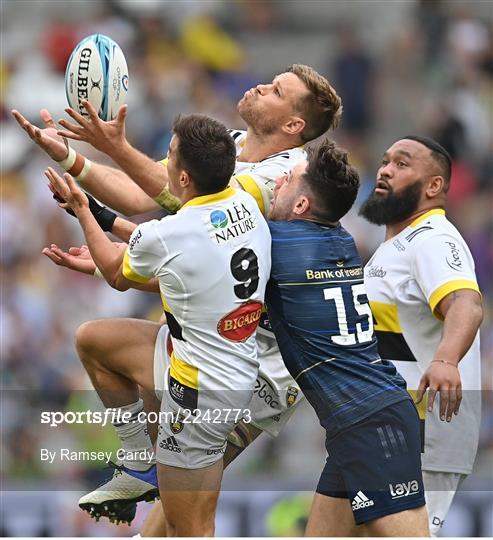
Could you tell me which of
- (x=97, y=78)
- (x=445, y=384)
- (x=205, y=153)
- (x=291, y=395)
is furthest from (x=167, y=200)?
(x=445, y=384)

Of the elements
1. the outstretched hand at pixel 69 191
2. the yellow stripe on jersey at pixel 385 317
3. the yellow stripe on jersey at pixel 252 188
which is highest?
the outstretched hand at pixel 69 191

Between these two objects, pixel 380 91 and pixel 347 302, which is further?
pixel 380 91

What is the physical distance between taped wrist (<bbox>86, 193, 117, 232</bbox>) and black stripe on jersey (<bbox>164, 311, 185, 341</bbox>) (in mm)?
672

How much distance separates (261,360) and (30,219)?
7120 mm

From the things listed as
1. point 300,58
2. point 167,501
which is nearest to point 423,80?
point 300,58

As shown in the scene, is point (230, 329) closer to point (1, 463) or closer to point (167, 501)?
point (167, 501)

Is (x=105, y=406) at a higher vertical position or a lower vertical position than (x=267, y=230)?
lower

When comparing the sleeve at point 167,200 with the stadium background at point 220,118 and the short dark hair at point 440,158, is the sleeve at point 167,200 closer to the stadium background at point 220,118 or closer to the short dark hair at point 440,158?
the short dark hair at point 440,158

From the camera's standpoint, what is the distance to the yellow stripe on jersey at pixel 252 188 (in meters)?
6.00

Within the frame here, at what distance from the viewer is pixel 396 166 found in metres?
6.75

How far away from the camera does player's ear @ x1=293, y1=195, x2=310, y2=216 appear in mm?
5750

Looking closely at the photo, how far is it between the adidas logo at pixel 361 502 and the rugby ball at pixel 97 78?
2.22 metres

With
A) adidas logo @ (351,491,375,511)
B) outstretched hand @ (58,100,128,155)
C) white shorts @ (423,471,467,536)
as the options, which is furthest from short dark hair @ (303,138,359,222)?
white shorts @ (423,471,467,536)

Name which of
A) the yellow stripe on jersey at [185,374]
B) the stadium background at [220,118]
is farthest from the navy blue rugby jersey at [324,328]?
the stadium background at [220,118]
